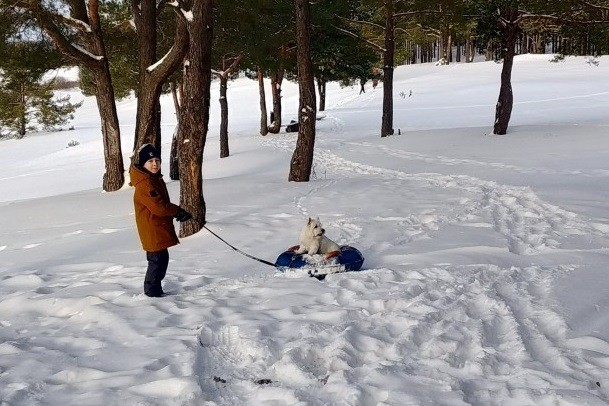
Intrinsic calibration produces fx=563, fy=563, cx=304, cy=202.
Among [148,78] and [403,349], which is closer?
[403,349]

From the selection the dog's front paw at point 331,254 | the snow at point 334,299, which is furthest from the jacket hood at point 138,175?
the dog's front paw at point 331,254

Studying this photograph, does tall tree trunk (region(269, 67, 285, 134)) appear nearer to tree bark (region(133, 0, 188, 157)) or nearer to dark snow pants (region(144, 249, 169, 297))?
tree bark (region(133, 0, 188, 157))

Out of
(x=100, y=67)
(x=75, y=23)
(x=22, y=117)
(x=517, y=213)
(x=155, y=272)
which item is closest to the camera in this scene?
(x=155, y=272)

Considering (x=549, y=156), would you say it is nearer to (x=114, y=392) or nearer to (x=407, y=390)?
(x=407, y=390)

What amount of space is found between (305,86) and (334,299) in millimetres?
8186

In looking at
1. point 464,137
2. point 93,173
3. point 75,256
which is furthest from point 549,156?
point 93,173

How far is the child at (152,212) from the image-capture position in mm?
5730

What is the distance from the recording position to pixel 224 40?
19375mm

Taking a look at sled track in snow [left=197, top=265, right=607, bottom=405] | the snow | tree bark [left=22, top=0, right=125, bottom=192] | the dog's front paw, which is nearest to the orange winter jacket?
the snow

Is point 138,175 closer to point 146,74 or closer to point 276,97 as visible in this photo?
point 146,74

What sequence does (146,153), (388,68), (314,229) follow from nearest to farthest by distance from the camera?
(146,153)
(314,229)
(388,68)

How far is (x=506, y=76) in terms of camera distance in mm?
20125

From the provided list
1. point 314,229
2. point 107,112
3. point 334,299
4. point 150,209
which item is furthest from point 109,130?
point 334,299

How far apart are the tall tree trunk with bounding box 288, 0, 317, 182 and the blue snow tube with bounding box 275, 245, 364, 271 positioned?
6.68 meters
